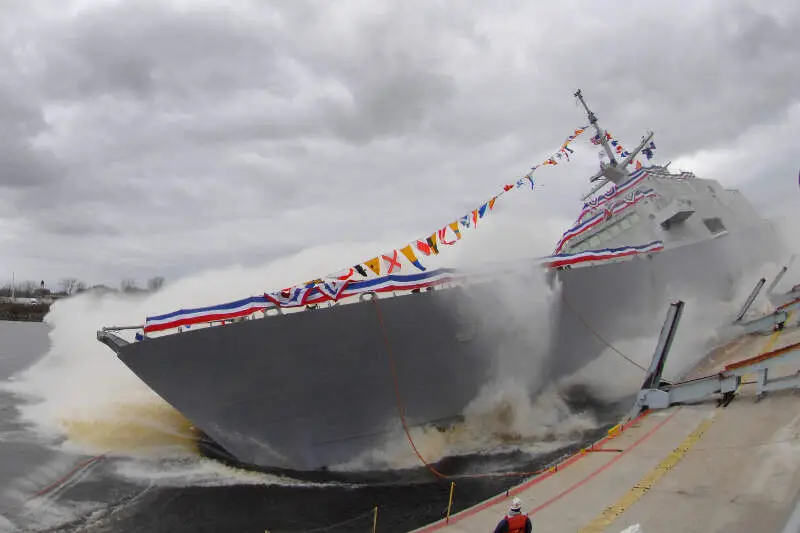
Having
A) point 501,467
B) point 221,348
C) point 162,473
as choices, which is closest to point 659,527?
point 501,467

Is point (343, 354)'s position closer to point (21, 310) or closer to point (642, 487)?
point (642, 487)

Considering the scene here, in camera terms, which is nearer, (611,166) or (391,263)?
(391,263)

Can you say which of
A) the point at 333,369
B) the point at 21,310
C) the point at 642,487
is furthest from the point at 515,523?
the point at 21,310

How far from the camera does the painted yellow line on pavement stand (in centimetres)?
478

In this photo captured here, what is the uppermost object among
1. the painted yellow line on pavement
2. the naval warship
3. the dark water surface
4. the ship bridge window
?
the ship bridge window

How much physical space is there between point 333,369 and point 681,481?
4.77 meters

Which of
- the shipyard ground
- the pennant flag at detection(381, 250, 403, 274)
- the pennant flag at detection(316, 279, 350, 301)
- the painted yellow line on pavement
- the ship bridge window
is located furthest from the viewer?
the ship bridge window

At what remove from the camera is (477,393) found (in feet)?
31.6

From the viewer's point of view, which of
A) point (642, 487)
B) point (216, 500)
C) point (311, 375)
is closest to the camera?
point (642, 487)

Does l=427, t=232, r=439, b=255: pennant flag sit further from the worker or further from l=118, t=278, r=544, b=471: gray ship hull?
the worker

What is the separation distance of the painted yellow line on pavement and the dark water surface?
2.40m

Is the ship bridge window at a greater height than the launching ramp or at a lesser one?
greater

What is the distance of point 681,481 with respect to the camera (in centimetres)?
552

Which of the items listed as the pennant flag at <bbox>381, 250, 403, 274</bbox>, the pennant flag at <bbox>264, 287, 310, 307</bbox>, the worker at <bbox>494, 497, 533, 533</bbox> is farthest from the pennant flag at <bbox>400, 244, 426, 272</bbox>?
the worker at <bbox>494, 497, 533, 533</bbox>
